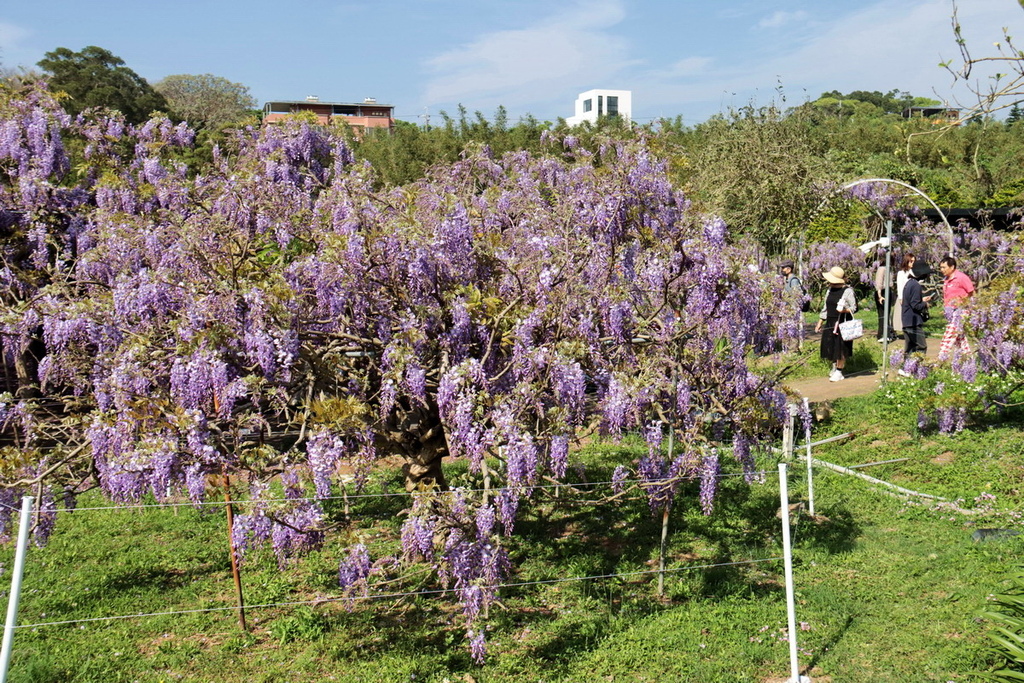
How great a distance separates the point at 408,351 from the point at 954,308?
7.29 metres

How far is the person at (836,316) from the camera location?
11.3m

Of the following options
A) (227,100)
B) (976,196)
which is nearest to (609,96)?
(227,100)

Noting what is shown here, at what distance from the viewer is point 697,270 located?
5961 mm

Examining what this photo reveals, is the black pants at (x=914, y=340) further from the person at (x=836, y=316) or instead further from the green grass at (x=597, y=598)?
the green grass at (x=597, y=598)

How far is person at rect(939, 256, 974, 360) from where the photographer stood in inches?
357

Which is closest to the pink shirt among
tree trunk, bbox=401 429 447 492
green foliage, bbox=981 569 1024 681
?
green foliage, bbox=981 569 1024 681

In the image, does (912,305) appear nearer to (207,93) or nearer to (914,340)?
(914,340)

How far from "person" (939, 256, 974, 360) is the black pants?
614 mm

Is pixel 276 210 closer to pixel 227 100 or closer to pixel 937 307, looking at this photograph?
pixel 937 307

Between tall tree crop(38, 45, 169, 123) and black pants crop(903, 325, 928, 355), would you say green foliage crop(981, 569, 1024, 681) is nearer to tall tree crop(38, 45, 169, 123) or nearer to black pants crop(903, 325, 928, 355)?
black pants crop(903, 325, 928, 355)

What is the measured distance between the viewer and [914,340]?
11.3 m

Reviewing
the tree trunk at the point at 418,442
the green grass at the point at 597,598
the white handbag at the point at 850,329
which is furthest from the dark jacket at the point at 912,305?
the tree trunk at the point at 418,442

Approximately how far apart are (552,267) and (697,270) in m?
1.06

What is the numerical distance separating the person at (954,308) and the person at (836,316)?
1.17 metres
